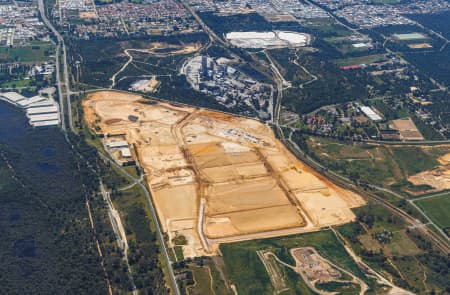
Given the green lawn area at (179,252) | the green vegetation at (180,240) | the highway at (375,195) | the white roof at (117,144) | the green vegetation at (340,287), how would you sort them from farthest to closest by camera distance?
the white roof at (117,144)
the highway at (375,195)
the green vegetation at (180,240)
the green lawn area at (179,252)
the green vegetation at (340,287)

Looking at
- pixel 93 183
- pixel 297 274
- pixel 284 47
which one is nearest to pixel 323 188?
pixel 297 274

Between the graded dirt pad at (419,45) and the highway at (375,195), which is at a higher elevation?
the graded dirt pad at (419,45)

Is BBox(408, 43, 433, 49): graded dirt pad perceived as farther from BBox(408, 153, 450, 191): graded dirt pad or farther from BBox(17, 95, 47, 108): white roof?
BBox(17, 95, 47, 108): white roof

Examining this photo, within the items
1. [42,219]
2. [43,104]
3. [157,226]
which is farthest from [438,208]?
[43,104]

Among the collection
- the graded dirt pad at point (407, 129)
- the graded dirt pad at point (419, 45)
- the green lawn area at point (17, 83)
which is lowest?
the graded dirt pad at point (407, 129)

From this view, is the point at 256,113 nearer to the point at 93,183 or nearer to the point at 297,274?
the point at 93,183

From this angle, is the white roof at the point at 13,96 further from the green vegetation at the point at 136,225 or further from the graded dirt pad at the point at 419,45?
the graded dirt pad at the point at 419,45

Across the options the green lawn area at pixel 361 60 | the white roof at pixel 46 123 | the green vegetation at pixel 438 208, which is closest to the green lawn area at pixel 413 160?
the green vegetation at pixel 438 208
